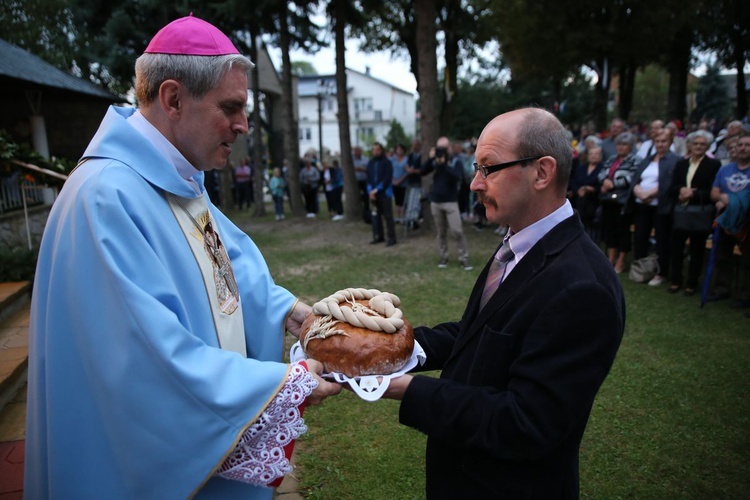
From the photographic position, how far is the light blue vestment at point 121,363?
5.08 ft

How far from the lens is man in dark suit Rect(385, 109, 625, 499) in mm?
1516

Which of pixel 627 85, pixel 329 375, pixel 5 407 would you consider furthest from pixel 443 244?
pixel 627 85

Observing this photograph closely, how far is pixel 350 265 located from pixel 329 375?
8217mm

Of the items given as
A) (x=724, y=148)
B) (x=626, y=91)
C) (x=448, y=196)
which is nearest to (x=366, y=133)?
(x=626, y=91)

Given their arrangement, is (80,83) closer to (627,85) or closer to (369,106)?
(627,85)

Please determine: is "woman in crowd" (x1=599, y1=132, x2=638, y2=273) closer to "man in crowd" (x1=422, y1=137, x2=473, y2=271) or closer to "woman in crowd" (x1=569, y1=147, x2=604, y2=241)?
"woman in crowd" (x1=569, y1=147, x2=604, y2=241)

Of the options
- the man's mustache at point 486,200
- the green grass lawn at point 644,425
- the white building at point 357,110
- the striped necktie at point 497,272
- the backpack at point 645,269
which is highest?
the white building at point 357,110

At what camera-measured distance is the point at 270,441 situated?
1.71 meters

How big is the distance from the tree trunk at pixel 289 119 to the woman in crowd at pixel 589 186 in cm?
1037

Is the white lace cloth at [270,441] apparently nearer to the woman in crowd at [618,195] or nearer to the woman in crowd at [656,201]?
the woman in crowd at [656,201]

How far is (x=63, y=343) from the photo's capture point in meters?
1.64

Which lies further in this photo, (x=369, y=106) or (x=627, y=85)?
(x=369, y=106)

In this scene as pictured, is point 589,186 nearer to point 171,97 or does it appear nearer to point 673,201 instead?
point 673,201

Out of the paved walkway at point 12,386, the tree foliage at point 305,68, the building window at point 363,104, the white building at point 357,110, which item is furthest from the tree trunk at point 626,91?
the tree foliage at point 305,68
